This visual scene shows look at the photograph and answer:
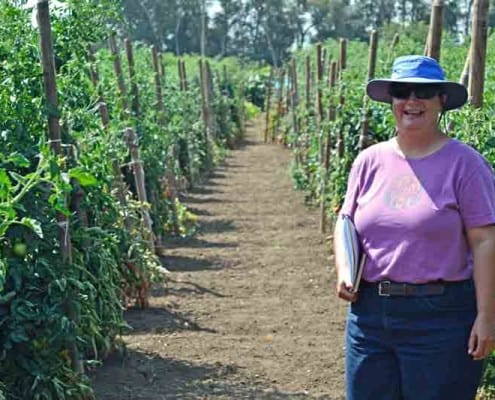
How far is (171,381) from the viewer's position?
6.18 m

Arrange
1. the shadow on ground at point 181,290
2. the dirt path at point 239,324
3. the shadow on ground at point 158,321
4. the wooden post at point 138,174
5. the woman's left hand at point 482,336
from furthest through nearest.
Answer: the shadow on ground at point 181,290 < the wooden post at point 138,174 < the shadow on ground at point 158,321 < the dirt path at point 239,324 < the woman's left hand at point 482,336

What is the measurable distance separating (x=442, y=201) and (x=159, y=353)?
365cm

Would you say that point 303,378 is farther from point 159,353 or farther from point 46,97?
point 46,97

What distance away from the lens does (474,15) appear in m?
5.39

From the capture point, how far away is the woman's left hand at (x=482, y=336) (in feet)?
11.3

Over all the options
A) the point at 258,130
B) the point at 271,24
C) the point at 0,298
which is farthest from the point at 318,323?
the point at 271,24

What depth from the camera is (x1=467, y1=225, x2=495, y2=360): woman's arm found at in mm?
3461

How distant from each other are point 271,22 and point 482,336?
5180 cm

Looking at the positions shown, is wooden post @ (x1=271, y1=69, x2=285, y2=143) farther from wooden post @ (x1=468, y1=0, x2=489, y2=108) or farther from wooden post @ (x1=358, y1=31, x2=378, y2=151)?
wooden post @ (x1=468, y1=0, x2=489, y2=108)

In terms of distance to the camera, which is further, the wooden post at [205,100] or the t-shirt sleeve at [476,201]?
the wooden post at [205,100]

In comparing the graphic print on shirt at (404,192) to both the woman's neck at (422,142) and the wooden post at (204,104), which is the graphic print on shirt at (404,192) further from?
the wooden post at (204,104)

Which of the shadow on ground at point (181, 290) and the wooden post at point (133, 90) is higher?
the wooden post at point (133, 90)

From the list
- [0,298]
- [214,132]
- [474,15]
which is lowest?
[214,132]

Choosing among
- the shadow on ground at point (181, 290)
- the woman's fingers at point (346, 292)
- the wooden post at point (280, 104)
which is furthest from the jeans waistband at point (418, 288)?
the wooden post at point (280, 104)
